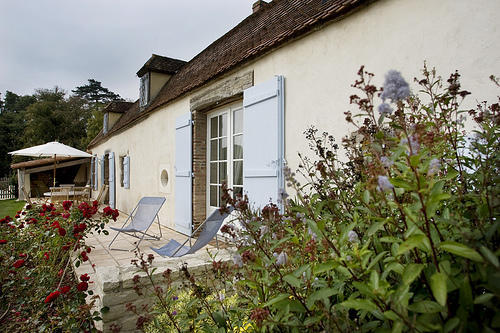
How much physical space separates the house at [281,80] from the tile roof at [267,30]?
21 mm

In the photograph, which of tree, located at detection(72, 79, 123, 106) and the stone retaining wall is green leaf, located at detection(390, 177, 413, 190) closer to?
the stone retaining wall

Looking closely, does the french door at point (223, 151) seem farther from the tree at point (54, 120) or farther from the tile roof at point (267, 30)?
the tree at point (54, 120)

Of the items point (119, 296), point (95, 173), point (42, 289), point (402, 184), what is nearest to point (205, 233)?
point (119, 296)

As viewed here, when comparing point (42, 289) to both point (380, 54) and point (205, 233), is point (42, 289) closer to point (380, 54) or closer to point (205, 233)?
point (205, 233)

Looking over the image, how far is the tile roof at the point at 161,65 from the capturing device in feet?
30.9

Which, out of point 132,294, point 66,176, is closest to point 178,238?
point 132,294

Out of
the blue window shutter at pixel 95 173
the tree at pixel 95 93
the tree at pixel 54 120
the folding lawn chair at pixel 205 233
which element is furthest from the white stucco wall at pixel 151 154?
the tree at pixel 95 93

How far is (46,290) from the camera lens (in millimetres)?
2502

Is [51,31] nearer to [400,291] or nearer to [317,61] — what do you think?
[317,61]

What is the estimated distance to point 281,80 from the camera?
3.87 meters

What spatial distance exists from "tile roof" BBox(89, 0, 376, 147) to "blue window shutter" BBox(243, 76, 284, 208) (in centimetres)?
60

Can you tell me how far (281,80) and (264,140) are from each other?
0.86 m

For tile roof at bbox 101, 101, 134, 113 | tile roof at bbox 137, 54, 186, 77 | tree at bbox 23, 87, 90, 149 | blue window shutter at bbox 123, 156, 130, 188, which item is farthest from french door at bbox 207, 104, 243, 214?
tree at bbox 23, 87, 90, 149

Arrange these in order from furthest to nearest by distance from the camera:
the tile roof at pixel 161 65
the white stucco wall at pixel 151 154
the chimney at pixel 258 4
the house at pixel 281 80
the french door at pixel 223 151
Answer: the tile roof at pixel 161 65 < the white stucco wall at pixel 151 154 < the chimney at pixel 258 4 < the french door at pixel 223 151 < the house at pixel 281 80
